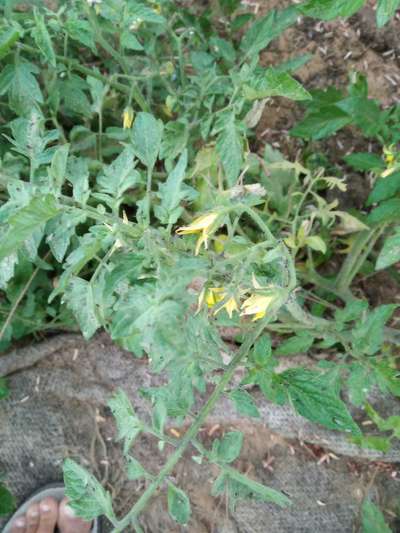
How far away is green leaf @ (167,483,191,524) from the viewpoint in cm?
115

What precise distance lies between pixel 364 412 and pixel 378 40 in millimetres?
1201

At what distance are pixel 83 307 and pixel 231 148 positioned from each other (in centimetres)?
45

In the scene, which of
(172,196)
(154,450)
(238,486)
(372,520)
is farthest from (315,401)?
(154,450)

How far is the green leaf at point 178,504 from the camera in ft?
3.78

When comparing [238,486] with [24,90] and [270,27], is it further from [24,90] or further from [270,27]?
[270,27]

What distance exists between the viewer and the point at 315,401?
41.9 inches

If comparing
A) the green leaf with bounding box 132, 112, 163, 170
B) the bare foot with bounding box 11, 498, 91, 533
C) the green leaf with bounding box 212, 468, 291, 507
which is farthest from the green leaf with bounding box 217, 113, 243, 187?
the bare foot with bounding box 11, 498, 91, 533

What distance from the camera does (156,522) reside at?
2055 mm

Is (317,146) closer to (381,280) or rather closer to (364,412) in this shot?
(381,280)

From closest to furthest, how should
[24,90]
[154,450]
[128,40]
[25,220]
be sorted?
[25,220] → [128,40] → [24,90] → [154,450]

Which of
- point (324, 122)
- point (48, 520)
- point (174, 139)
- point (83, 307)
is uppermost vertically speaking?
point (324, 122)

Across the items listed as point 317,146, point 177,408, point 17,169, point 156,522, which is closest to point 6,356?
point 156,522

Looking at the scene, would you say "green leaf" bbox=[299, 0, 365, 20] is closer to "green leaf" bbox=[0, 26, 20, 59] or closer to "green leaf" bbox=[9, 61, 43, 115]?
"green leaf" bbox=[0, 26, 20, 59]

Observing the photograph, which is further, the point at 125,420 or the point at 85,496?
the point at 125,420
